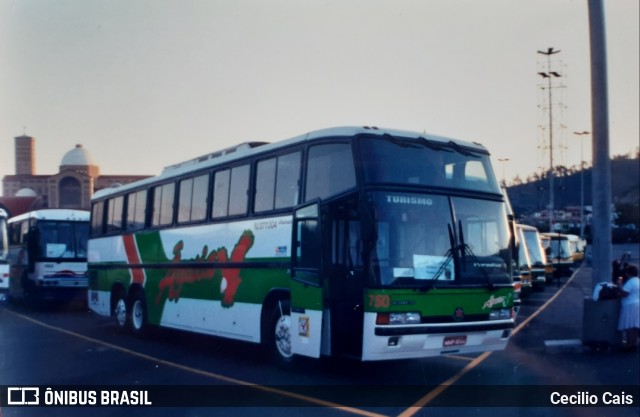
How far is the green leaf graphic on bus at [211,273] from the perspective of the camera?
→ 13060 millimetres

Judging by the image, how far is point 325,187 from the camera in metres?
11.1

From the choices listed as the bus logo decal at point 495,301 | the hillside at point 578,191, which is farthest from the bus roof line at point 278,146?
the hillside at point 578,191

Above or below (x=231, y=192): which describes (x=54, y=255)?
below

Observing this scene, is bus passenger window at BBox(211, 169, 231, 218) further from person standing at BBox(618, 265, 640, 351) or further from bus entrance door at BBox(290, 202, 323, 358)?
person standing at BBox(618, 265, 640, 351)

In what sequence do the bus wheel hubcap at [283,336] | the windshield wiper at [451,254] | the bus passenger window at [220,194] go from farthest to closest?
the bus passenger window at [220,194], the bus wheel hubcap at [283,336], the windshield wiper at [451,254]

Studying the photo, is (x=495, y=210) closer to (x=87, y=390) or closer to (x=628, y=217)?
(x=87, y=390)

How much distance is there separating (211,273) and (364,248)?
4960 mm

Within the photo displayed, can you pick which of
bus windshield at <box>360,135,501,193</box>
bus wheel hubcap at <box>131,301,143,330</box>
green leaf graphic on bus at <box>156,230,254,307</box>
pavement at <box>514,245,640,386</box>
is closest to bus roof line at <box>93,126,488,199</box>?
bus windshield at <box>360,135,501,193</box>

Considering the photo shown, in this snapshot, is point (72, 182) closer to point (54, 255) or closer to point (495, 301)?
point (54, 255)

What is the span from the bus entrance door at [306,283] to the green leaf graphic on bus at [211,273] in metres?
1.89

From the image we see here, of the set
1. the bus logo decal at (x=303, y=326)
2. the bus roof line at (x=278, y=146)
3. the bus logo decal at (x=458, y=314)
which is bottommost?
the bus logo decal at (x=303, y=326)

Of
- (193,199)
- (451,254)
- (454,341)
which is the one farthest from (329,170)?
(193,199)

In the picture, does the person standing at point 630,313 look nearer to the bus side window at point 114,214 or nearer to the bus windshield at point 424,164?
the bus windshield at point 424,164

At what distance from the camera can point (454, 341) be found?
10.3 metres
